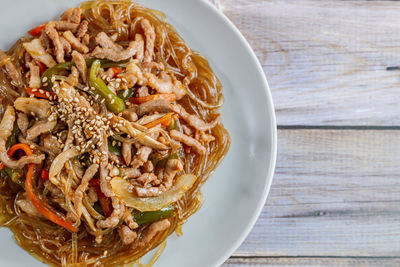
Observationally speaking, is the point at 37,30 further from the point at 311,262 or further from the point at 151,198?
the point at 311,262

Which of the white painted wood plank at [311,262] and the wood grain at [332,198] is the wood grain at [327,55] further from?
the white painted wood plank at [311,262]

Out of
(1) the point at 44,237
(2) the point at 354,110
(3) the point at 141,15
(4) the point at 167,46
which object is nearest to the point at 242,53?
(4) the point at 167,46

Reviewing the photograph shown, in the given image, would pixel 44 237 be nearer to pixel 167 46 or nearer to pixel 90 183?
pixel 90 183

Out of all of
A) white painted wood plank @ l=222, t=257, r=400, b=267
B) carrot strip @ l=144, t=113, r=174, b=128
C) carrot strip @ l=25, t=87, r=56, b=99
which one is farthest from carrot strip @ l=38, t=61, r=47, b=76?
white painted wood plank @ l=222, t=257, r=400, b=267

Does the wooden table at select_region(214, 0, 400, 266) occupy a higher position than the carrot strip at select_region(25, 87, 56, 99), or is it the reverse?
the carrot strip at select_region(25, 87, 56, 99)

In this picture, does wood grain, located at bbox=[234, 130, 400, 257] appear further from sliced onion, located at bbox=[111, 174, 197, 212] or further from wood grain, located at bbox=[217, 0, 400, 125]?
sliced onion, located at bbox=[111, 174, 197, 212]

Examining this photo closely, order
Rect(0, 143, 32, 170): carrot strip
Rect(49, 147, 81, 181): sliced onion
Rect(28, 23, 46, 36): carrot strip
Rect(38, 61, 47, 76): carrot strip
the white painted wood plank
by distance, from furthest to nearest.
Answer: the white painted wood plank, Rect(28, 23, 46, 36): carrot strip, Rect(38, 61, 47, 76): carrot strip, Rect(0, 143, 32, 170): carrot strip, Rect(49, 147, 81, 181): sliced onion
